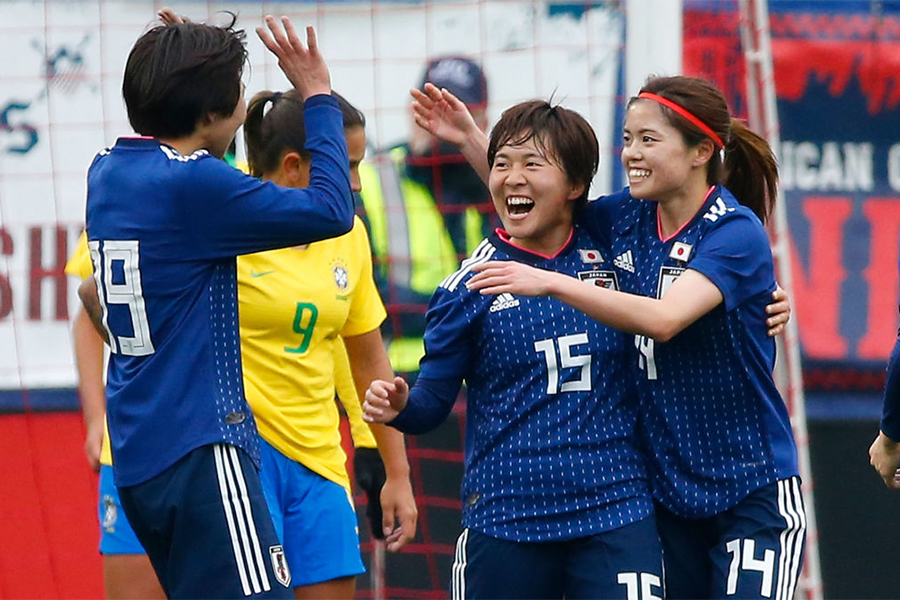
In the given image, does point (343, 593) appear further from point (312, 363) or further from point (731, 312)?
point (731, 312)

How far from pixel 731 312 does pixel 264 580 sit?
1.15m

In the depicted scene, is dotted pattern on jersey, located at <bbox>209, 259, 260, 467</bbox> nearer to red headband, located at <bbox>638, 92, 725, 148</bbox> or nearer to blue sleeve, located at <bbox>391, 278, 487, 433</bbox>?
blue sleeve, located at <bbox>391, 278, 487, 433</bbox>

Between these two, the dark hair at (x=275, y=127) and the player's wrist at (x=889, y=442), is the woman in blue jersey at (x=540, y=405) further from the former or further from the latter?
the player's wrist at (x=889, y=442)

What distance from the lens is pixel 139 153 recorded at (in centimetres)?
297

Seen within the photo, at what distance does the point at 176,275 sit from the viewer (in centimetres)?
291

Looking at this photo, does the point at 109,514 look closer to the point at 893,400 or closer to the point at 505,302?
the point at 505,302

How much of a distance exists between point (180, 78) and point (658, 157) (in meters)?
1.05

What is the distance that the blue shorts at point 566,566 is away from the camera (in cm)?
314

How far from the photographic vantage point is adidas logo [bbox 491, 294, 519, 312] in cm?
328

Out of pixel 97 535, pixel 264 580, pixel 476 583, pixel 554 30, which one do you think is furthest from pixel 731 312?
pixel 97 535

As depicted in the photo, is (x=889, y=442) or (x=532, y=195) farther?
(x=889, y=442)

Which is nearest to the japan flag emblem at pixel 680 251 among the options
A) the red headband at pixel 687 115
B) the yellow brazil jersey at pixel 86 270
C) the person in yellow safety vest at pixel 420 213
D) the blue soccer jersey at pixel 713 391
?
the blue soccer jersey at pixel 713 391

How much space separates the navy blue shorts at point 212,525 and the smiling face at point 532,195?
852 mm

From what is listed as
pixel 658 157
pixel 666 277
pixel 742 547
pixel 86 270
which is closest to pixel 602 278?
pixel 666 277
